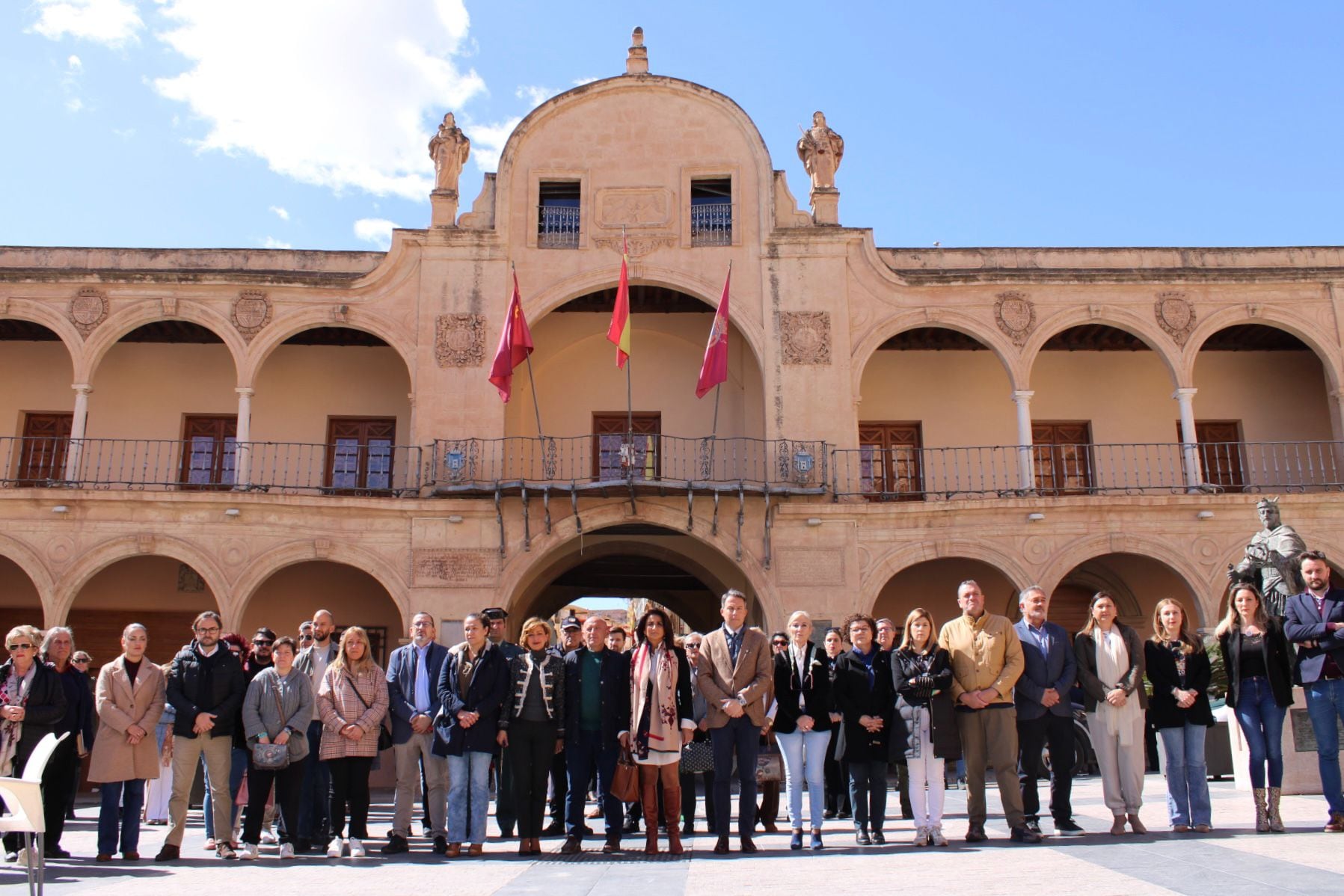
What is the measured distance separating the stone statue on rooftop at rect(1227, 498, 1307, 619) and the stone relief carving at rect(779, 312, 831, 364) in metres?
7.30

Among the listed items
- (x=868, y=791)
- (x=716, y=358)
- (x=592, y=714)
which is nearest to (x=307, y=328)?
(x=716, y=358)

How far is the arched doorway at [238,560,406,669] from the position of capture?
17.2m

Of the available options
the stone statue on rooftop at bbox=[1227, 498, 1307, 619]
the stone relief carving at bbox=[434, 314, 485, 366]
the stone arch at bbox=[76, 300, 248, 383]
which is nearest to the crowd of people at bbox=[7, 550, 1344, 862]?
the stone statue on rooftop at bbox=[1227, 498, 1307, 619]

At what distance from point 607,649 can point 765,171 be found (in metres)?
10.8

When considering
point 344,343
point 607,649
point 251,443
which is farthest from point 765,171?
point 607,649

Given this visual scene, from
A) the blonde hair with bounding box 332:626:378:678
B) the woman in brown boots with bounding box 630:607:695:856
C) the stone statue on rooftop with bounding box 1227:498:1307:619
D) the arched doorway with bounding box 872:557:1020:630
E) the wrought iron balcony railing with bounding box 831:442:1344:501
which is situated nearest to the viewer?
the woman in brown boots with bounding box 630:607:695:856

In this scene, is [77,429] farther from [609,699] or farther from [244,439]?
[609,699]

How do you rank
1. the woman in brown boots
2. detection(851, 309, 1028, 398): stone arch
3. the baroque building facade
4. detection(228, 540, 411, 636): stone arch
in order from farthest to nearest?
detection(851, 309, 1028, 398): stone arch
the baroque building facade
detection(228, 540, 411, 636): stone arch
the woman in brown boots

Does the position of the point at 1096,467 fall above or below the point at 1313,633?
above

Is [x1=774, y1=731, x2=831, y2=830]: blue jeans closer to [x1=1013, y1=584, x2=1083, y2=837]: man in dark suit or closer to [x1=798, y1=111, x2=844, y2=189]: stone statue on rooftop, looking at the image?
[x1=1013, y1=584, x2=1083, y2=837]: man in dark suit

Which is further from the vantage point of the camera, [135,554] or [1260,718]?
[135,554]

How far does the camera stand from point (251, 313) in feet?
52.6

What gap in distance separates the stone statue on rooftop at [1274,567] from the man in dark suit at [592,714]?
5130mm

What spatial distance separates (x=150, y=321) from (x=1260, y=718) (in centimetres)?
1462
